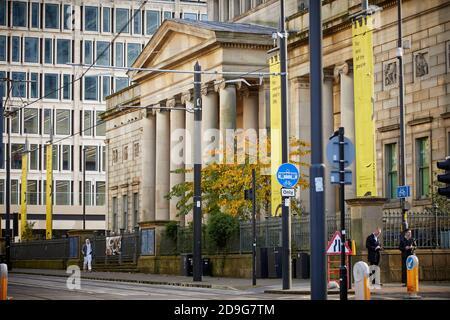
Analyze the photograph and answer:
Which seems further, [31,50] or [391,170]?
[31,50]

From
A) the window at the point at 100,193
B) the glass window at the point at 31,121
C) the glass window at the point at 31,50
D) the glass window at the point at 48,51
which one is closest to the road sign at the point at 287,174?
the glass window at the point at 31,50

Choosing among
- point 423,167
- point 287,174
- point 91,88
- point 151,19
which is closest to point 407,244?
point 287,174

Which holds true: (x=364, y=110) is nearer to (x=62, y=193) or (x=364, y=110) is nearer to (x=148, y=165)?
(x=148, y=165)

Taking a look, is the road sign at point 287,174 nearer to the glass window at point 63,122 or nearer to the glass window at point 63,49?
the glass window at point 63,122

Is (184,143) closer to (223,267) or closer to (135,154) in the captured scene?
(135,154)

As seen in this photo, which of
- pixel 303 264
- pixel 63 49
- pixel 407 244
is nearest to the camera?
pixel 407 244

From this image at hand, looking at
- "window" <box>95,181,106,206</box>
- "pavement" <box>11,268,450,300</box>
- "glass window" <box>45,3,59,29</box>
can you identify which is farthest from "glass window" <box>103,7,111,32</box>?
"pavement" <box>11,268,450,300</box>

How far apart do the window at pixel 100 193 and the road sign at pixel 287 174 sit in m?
87.2

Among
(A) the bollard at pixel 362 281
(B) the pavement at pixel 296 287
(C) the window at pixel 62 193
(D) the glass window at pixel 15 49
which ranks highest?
(D) the glass window at pixel 15 49

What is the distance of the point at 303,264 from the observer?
4384 cm

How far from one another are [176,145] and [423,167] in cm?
2777

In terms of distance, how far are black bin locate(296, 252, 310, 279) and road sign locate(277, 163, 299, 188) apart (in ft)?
32.9

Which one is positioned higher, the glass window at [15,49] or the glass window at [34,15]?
the glass window at [34,15]

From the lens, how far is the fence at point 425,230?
132 ft
